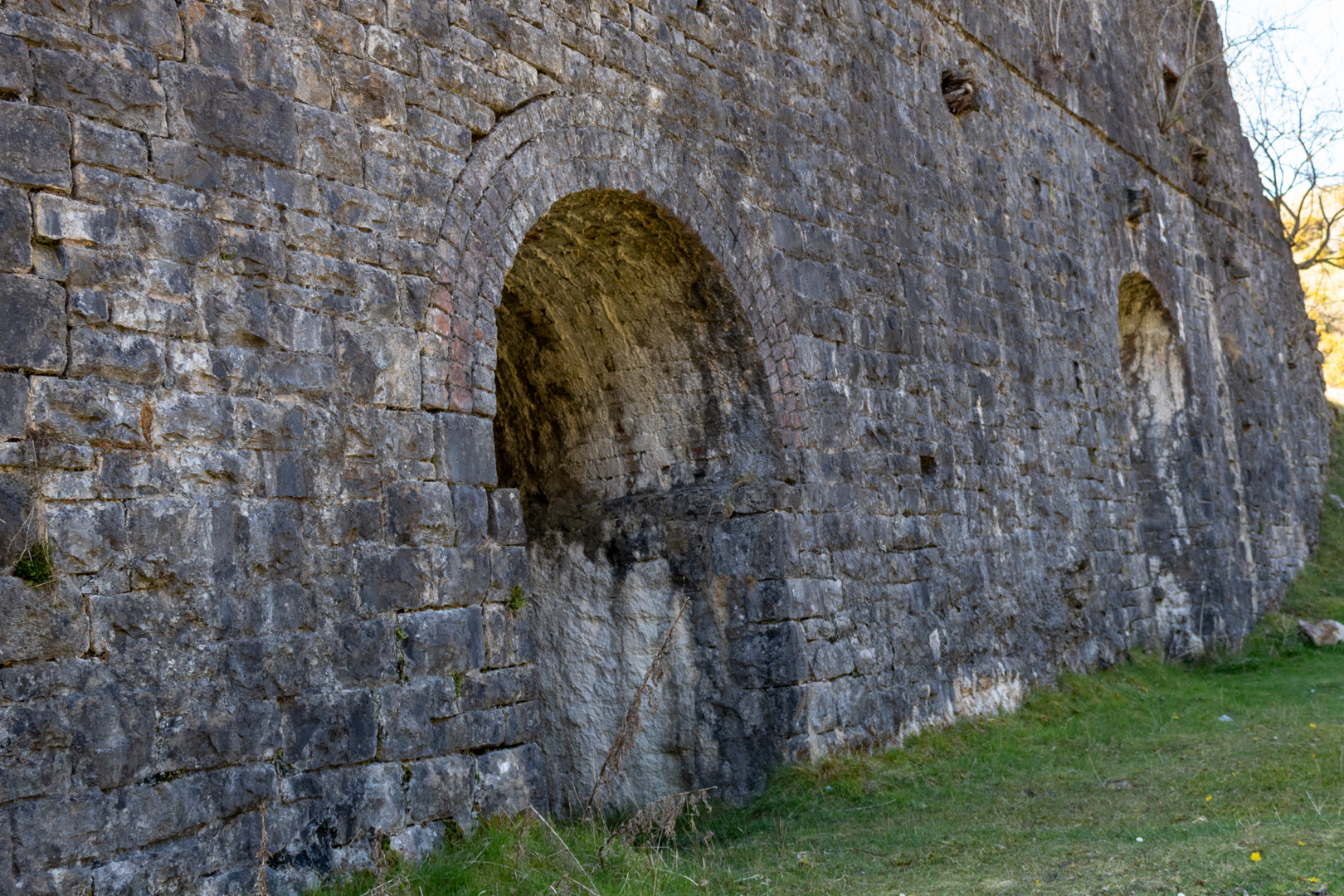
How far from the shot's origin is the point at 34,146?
12.3 ft

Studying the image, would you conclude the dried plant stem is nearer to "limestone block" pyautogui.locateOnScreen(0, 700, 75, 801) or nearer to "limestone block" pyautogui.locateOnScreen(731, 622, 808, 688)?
"limestone block" pyautogui.locateOnScreen(0, 700, 75, 801)

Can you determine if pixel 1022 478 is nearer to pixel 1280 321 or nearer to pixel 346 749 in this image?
pixel 346 749

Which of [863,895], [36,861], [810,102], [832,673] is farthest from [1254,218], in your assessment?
[36,861]

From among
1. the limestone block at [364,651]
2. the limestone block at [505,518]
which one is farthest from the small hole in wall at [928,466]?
the limestone block at [364,651]

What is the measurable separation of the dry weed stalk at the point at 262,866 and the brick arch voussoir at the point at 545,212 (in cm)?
166

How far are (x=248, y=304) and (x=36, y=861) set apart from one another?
1.88m

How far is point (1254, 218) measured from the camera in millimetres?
15477

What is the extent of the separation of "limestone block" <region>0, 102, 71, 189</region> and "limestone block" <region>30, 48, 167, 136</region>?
6 cm

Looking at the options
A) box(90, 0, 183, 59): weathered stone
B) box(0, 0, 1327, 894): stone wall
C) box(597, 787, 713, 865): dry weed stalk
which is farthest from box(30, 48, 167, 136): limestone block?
box(597, 787, 713, 865): dry weed stalk

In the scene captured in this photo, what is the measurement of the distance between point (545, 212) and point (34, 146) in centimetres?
224

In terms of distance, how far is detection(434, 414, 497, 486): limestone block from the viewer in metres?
4.81

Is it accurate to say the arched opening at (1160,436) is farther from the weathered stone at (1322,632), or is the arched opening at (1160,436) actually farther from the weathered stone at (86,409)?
the weathered stone at (86,409)

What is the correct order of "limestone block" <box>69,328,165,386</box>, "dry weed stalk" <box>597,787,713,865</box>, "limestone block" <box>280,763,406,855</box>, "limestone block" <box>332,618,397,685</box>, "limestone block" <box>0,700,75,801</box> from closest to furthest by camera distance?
"limestone block" <box>0,700,75,801</box> → "limestone block" <box>69,328,165,386</box> → "limestone block" <box>280,763,406,855</box> → "limestone block" <box>332,618,397,685</box> → "dry weed stalk" <box>597,787,713,865</box>

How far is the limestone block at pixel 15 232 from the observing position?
3.64 metres
